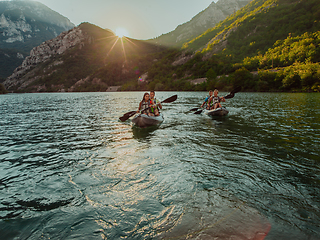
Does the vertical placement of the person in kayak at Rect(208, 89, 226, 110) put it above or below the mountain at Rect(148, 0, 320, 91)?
below

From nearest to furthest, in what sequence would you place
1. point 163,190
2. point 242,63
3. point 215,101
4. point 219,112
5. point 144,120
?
point 163,190
point 144,120
point 219,112
point 215,101
point 242,63

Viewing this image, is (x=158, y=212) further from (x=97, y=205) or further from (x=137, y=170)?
(x=137, y=170)

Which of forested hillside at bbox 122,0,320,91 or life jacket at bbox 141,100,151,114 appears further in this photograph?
forested hillside at bbox 122,0,320,91

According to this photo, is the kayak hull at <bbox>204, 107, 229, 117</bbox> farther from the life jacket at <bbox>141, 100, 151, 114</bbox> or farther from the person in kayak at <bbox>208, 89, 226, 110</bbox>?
the life jacket at <bbox>141, 100, 151, 114</bbox>

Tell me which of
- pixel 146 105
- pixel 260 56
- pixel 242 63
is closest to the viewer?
pixel 146 105

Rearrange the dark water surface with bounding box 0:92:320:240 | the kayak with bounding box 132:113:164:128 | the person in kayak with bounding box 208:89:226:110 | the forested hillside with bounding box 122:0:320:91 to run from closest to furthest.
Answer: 1. the dark water surface with bounding box 0:92:320:240
2. the kayak with bounding box 132:113:164:128
3. the person in kayak with bounding box 208:89:226:110
4. the forested hillside with bounding box 122:0:320:91

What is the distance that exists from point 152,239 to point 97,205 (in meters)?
1.74

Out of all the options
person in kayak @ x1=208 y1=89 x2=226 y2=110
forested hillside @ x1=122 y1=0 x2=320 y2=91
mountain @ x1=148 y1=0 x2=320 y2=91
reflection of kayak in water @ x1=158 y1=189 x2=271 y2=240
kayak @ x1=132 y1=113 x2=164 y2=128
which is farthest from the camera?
forested hillside @ x1=122 y1=0 x2=320 y2=91

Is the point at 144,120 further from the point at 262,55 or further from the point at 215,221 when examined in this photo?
the point at 262,55

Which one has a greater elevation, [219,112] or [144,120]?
[144,120]

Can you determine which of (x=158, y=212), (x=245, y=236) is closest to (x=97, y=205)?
(x=158, y=212)

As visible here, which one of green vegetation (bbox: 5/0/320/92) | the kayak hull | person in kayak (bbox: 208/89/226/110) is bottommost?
the kayak hull

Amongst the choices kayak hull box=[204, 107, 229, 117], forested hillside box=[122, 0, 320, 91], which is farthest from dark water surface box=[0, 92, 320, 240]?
forested hillside box=[122, 0, 320, 91]

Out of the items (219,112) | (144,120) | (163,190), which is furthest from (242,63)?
(163,190)
